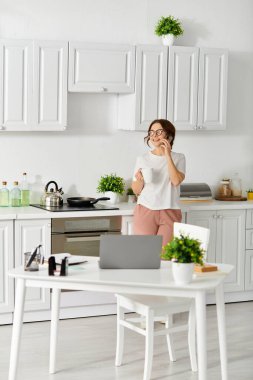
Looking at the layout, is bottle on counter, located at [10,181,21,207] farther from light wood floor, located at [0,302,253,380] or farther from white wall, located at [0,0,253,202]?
light wood floor, located at [0,302,253,380]

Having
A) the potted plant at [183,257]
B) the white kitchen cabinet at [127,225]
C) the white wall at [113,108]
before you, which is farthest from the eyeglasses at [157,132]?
the potted plant at [183,257]

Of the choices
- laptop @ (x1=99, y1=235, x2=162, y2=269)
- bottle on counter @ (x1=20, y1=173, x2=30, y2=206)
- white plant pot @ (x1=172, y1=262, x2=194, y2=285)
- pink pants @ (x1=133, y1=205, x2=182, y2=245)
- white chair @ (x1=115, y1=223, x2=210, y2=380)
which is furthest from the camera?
bottle on counter @ (x1=20, y1=173, x2=30, y2=206)

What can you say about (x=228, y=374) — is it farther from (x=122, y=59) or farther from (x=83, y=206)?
(x=122, y=59)

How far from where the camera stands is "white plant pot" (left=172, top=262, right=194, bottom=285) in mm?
3822

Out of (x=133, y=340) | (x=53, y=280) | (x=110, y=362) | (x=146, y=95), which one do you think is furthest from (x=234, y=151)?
(x=53, y=280)

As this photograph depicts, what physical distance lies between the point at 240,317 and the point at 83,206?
154 centimetres

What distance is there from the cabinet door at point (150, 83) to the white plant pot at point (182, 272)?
2.57m

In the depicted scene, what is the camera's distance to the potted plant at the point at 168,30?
6.40 m

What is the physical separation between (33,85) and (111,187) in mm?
1091

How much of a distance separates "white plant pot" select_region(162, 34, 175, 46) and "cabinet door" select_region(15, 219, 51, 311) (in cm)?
187

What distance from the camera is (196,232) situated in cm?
471

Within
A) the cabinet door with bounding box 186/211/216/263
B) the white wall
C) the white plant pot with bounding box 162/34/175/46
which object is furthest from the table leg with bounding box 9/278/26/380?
the white plant pot with bounding box 162/34/175/46

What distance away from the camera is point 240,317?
6090 millimetres

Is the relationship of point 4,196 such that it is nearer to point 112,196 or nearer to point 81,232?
point 81,232
